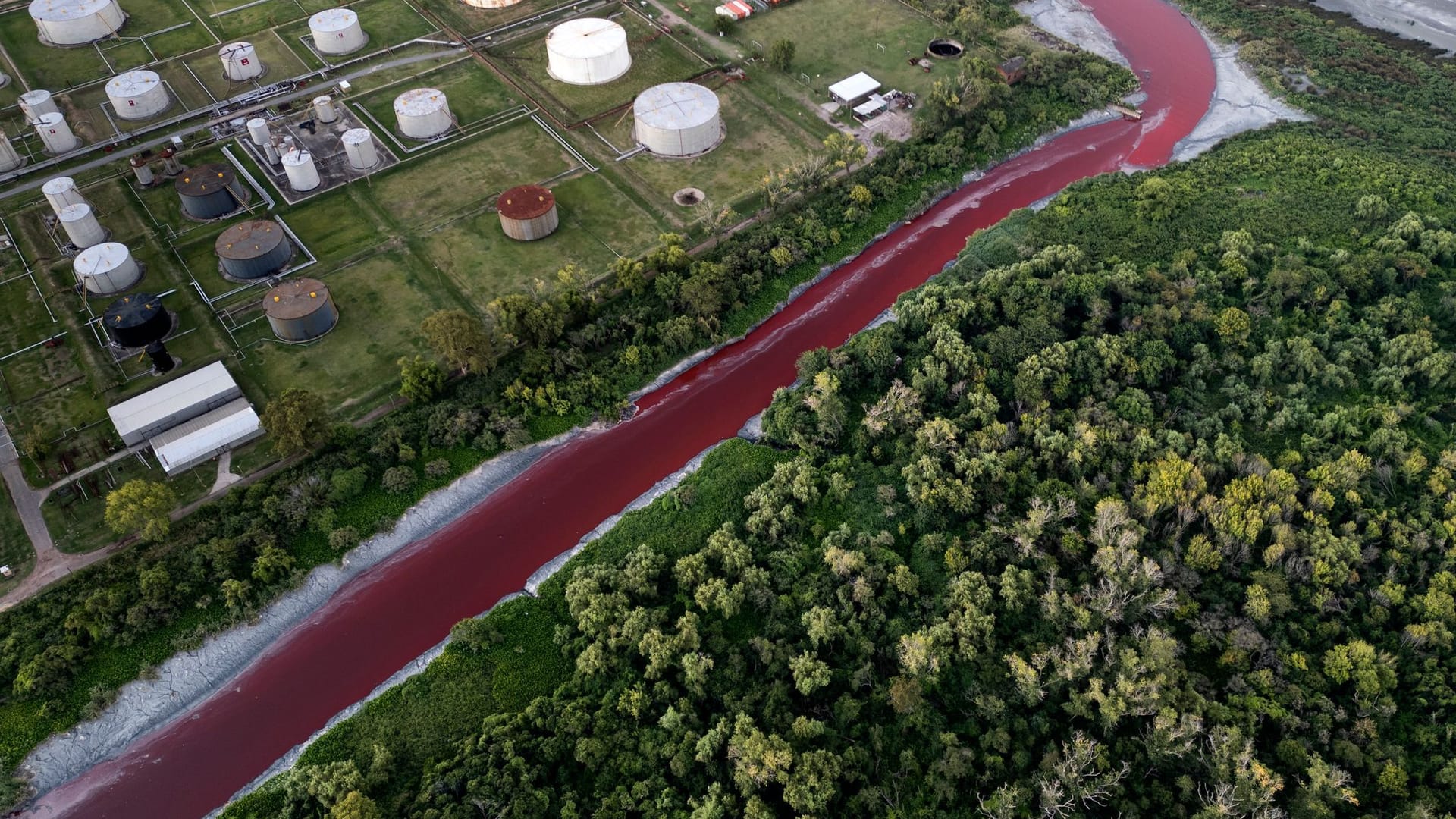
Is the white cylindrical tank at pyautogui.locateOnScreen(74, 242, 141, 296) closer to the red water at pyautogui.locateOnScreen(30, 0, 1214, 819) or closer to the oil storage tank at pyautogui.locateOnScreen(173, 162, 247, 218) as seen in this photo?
the oil storage tank at pyautogui.locateOnScreen(173, 162, 247, 218)

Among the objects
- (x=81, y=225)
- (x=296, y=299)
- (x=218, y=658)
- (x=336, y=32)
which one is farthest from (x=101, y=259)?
(x=336, y=32)

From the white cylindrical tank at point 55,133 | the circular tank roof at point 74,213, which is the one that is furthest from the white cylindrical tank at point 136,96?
the circular tank roof at point 74,213

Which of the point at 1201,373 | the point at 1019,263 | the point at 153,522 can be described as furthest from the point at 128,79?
the point at 1201,373

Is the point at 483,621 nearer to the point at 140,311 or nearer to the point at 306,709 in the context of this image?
the point at 306,709

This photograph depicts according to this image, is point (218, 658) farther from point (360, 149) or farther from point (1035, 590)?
point (1035, 590)

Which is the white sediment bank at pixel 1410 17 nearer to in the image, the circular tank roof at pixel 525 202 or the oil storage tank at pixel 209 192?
the circular tank roof at pixel 525 202

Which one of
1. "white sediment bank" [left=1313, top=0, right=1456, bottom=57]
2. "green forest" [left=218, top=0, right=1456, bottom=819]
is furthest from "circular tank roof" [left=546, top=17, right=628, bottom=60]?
"white sediment bank" [left=1313, top=0, right=1456, bottom=57]
